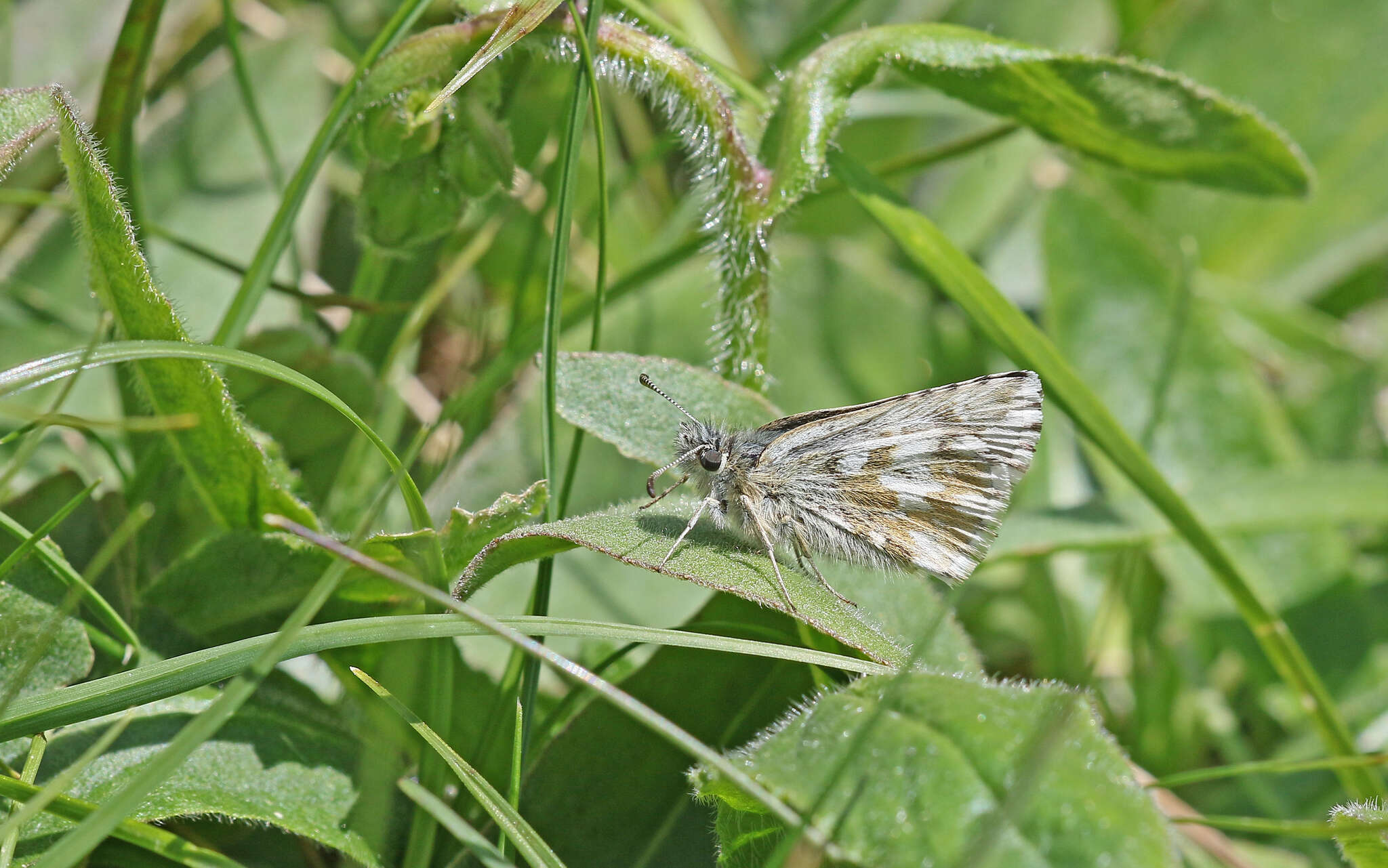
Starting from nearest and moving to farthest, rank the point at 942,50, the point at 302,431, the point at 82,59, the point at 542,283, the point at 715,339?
the point at 942,50, the point at 302,431, the point at 715,339, the point at 82,59, the point at 542,283

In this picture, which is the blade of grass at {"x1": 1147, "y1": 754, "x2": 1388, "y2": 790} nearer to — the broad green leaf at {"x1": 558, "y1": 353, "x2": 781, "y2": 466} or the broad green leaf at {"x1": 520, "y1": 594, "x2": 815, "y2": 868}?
the broad green leaf at {"x1": 520, "y1": 594, "x2": 815, "y2": 868}

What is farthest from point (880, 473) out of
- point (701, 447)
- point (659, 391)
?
point (659, 391)

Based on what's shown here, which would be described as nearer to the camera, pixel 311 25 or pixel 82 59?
pixel 82 59

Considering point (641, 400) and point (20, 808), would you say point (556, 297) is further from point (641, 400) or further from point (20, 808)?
point (20, 808)

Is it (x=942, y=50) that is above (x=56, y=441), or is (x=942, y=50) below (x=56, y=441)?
above

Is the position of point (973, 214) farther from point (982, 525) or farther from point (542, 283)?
point (982, 525)

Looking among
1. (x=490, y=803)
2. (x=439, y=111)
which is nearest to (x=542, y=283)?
(x=439, y=111)

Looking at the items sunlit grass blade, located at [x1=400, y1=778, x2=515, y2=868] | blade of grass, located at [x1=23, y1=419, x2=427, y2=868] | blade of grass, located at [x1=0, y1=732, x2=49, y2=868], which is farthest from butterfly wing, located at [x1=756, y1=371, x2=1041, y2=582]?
blade of grass, located at [x1=0, y1=732, x2=49, y2=868]
